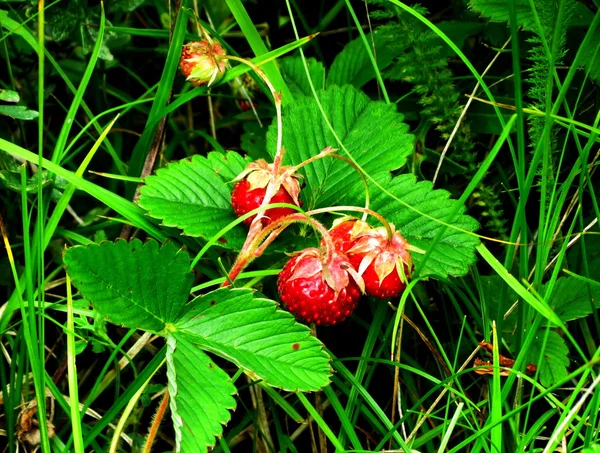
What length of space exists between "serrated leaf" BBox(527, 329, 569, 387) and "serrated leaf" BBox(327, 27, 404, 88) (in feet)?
2.71

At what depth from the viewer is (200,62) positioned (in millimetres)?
1645

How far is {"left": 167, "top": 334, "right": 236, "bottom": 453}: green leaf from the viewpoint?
46.8 inches

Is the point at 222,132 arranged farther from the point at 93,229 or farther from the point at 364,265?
the point at 364,265

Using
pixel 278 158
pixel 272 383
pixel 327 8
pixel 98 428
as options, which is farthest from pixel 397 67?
pixel 98 428

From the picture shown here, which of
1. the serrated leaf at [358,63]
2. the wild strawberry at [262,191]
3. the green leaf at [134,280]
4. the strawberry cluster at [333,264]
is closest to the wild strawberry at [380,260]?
the strawberry cluster at [333,264]

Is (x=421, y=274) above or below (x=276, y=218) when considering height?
below

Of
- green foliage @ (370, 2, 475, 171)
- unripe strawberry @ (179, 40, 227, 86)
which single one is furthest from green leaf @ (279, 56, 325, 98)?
unripe strawberry @ (179, 40, 227, 86)

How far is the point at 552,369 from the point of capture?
1506mm

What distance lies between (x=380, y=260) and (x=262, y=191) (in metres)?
0.26

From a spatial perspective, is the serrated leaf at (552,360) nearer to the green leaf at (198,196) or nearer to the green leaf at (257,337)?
the green leaf at (257,337)

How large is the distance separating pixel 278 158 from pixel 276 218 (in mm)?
113

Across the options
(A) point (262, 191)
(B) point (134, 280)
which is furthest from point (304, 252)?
(B) point (134, 280)

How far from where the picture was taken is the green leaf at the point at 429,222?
4.70ft

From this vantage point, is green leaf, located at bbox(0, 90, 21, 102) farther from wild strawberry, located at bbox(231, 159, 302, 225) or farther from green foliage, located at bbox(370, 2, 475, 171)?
green foliage, located at bbox(370, 2, 475, 171)
